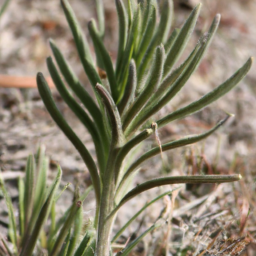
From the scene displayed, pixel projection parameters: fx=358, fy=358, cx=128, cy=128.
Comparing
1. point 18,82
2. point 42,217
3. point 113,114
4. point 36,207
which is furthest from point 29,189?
point 18,82

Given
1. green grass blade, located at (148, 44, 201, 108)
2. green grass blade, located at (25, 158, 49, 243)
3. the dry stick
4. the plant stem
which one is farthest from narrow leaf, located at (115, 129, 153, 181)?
the dry stick

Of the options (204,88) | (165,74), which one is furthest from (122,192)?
(204,88)

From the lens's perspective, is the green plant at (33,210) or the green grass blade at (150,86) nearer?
the green grass blade at (150,86)

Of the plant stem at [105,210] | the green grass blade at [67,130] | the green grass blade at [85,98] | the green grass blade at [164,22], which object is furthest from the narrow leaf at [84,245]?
the green grass blade at [164,22]

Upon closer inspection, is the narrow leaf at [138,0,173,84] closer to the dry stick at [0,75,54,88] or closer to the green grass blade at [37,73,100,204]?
the green grass blade at [37,73,100,204]

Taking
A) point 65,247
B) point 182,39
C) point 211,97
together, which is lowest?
point 65,247

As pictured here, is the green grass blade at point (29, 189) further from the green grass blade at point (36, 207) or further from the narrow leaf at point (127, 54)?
the narrow leaf at point (127, 54)

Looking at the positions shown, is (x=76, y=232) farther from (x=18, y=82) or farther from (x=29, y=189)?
(x=18, y=82)
